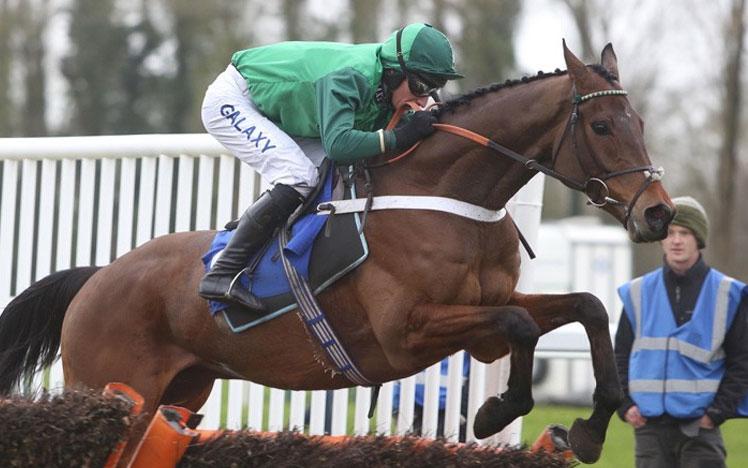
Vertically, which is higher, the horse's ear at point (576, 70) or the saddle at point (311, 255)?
the horse's ear at point (576, 70)

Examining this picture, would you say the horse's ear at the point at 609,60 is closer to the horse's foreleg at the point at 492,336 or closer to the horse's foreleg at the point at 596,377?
the horse's foreleg at the point at 596,377

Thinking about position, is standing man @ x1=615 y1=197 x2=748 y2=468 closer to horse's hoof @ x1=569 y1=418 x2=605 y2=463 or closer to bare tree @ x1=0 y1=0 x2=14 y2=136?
horse's hoof @ x1=569 y1=418 x2=605 y2=463

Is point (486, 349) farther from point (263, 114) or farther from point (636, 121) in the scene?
point (263, 114)

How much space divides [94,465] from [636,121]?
7.20 feet

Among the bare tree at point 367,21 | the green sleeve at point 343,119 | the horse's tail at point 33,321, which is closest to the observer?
the green sleeve at point 343,119

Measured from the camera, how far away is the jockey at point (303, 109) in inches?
186

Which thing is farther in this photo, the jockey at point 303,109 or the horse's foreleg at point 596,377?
the jockey at point 303,109

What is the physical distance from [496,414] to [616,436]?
22.9ft

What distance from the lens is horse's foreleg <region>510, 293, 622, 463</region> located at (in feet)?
14.9

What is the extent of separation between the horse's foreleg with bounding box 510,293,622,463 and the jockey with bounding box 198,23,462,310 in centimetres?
87

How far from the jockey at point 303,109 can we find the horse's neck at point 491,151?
4.6 inches

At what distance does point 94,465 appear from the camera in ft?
13.7

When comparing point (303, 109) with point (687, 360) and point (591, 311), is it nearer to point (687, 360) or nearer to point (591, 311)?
point (591, 311)

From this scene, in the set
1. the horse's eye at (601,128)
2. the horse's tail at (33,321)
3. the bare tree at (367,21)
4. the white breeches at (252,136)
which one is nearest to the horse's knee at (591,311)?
the horse's eye at (601,128)
